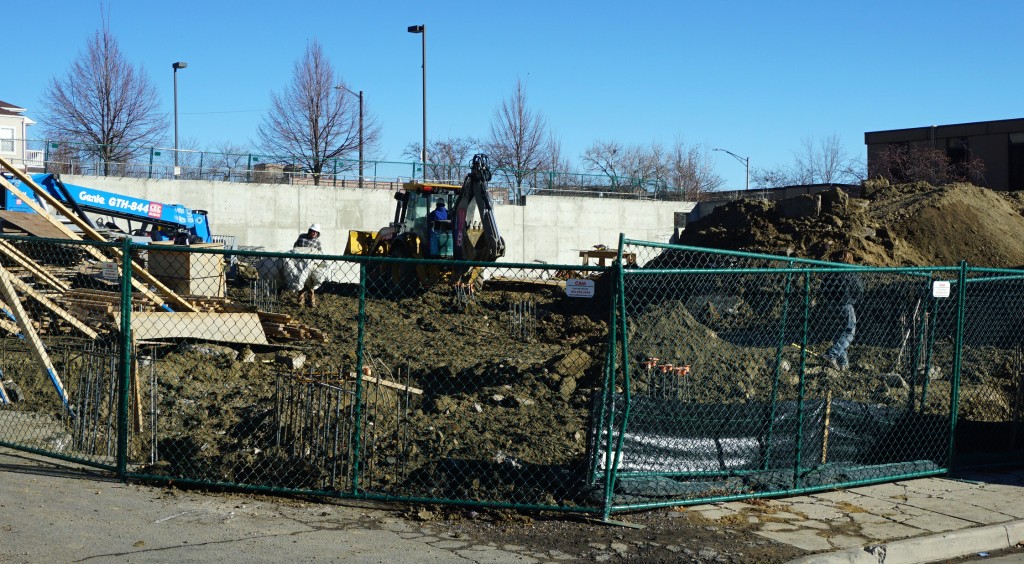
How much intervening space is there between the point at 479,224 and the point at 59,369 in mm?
12920

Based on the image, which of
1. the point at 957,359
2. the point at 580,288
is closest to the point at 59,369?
the point at 580,288

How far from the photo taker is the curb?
6.15 metres

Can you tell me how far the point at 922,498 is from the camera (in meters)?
7.69

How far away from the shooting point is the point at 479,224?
23109 millimetres

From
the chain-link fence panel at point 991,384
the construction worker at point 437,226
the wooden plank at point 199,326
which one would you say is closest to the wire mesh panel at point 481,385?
the construction worker at point 437,226

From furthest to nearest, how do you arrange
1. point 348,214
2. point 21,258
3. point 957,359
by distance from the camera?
point 348,214 < point 21,258 < point 957,359

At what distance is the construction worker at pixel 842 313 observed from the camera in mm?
12070

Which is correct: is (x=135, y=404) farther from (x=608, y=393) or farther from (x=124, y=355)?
(x=608, y=393)

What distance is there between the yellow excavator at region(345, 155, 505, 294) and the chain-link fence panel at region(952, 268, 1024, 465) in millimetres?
10214

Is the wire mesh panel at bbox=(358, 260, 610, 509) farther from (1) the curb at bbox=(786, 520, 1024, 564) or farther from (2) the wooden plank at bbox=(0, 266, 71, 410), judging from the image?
(2) the wooden plank at bbox=(0, 266, 71, 410)

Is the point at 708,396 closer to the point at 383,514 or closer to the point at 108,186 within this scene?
the point at 383,514

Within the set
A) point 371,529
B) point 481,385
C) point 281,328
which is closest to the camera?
point 371,529

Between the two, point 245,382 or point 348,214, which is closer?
point 245,382

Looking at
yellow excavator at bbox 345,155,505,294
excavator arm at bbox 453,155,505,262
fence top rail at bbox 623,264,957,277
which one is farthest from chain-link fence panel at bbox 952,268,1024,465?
yellow excavator at bbox 345,155,505,294
